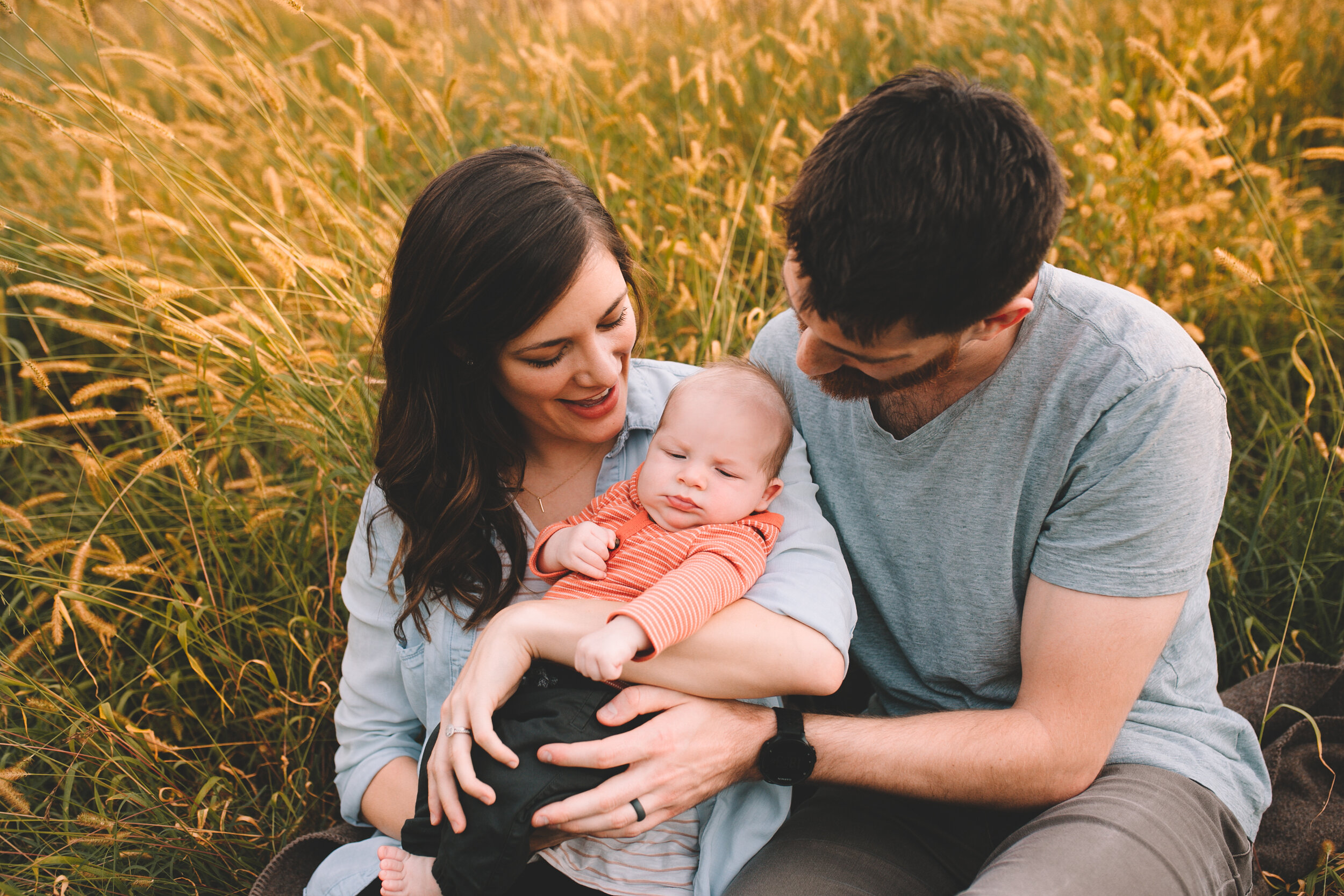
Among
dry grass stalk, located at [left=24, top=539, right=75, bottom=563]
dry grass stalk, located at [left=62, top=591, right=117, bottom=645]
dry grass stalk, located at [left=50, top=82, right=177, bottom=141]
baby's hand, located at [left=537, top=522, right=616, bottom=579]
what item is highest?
dry grass stalk, located at [left=50, top=82, right=177, bottom=141]

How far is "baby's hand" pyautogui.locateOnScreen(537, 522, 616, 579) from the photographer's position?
1775 millimetres

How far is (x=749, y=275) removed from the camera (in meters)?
3.29

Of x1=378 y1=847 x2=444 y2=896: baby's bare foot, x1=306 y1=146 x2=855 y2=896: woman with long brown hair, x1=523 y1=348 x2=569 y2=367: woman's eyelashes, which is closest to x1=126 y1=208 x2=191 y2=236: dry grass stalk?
x1=306 y1=146 x2=855 y2=896: woman with long brown hair

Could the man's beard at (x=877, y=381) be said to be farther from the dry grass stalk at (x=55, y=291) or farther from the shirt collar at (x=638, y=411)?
the dry grass stalk at (x=55, y=291)

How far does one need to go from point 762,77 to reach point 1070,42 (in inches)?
58.3

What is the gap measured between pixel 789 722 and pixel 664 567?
0.46 m

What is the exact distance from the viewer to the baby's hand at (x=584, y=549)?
5.82 feet

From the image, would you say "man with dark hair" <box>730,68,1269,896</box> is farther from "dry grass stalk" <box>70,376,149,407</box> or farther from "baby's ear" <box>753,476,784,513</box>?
"dry grass stalk" <box>70,376,149,407</box>

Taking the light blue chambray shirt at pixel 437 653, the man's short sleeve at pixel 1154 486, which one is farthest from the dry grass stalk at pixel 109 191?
the man's short sleeve at pixel 1154 486

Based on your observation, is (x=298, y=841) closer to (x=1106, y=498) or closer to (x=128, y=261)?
(x=128, y=261)

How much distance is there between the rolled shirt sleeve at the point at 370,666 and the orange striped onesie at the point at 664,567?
0.38 meters

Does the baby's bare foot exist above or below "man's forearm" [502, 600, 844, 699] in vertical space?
below

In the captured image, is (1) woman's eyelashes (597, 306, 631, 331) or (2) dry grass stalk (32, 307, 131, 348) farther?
A: (2) dry grass stalk (32, 307, 131, 348)

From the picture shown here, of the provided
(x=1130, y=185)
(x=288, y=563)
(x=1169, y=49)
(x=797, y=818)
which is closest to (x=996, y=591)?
(x=797, y=818)
